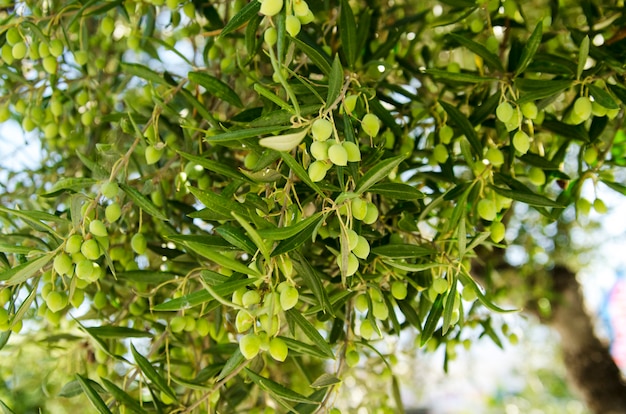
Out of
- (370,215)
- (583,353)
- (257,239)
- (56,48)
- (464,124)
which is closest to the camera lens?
(257,239)

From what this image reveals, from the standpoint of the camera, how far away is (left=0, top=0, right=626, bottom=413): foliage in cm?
75

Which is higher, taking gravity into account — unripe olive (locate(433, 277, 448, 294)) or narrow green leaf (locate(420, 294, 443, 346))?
unripe olive (locate(433, 277, 448, 294))

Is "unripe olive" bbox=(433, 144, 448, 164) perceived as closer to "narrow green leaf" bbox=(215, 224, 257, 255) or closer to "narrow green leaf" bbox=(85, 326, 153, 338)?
"narrow green leaf" bbox=(215, 224, 257, 255)

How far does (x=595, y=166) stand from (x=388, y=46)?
0.44 m

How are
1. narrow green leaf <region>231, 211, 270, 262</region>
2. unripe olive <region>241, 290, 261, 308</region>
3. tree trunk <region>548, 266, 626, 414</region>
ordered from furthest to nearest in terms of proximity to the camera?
tree trunk <region>548, 266, 626, 414</region> → unripe olive <region>241, 290, 261, 308</region> → narrow green leaf <region>231, 211, 270, 262</region>

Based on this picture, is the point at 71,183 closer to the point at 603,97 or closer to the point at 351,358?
the point at 351,358

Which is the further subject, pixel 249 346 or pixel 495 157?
pixel 495 157

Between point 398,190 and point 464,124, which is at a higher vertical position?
point 464,124

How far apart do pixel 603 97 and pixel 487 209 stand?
235mm

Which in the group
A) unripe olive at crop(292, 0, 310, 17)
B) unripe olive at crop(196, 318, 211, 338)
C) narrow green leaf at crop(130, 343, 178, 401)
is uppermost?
unripe olive at crop(292, 0, 310, 17)

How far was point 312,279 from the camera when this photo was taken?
0.80 metres

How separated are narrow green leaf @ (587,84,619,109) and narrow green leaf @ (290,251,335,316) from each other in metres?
0.49

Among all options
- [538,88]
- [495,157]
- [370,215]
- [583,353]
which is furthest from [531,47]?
[583,353]

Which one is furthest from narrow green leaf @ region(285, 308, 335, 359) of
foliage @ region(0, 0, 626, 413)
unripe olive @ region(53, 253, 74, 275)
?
unripe olive @ region(53, 253, 74, 275)
